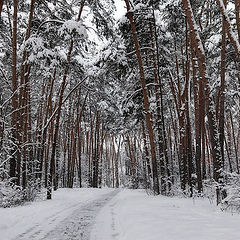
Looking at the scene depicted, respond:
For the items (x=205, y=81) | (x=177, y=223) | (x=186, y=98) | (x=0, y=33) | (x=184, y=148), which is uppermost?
(x=0, y=33)

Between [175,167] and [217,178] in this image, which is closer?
[217,178]

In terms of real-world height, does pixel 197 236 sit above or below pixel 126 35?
below

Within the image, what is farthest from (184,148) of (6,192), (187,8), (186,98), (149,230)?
(149,230)

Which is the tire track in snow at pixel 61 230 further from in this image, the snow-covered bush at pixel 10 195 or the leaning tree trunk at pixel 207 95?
the leaning tree trunk at pixel 207 95

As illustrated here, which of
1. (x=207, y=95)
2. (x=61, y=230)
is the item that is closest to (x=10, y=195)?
(x=61, y=230)

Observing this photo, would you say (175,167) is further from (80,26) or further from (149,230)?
(149,230)

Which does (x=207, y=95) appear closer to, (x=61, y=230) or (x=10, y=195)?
(x=61, y=230)

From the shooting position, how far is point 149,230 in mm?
4316

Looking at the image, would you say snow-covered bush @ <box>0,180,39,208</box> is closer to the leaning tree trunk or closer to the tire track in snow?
the tire track in snow

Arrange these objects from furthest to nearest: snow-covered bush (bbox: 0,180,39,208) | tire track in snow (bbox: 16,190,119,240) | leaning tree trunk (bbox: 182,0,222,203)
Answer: snow-covered bush (bbox: 0,180,39,208)
leaning tree trunk (bbox: 182,0,222,203)
tire track in snow (bbox: 16,190,119,240)

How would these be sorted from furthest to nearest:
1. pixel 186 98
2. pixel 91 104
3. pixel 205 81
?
1. pixel 91 104
2. pixel 186 98
3. pixel 205 81

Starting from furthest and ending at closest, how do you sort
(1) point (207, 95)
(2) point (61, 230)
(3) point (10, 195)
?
(3) point (10, 195) < (1) point (207, 95) < (2) point (61, 230)

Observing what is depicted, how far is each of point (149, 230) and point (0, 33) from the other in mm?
10534

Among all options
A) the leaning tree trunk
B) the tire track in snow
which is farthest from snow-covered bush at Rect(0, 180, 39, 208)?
the leaning tree trunk
